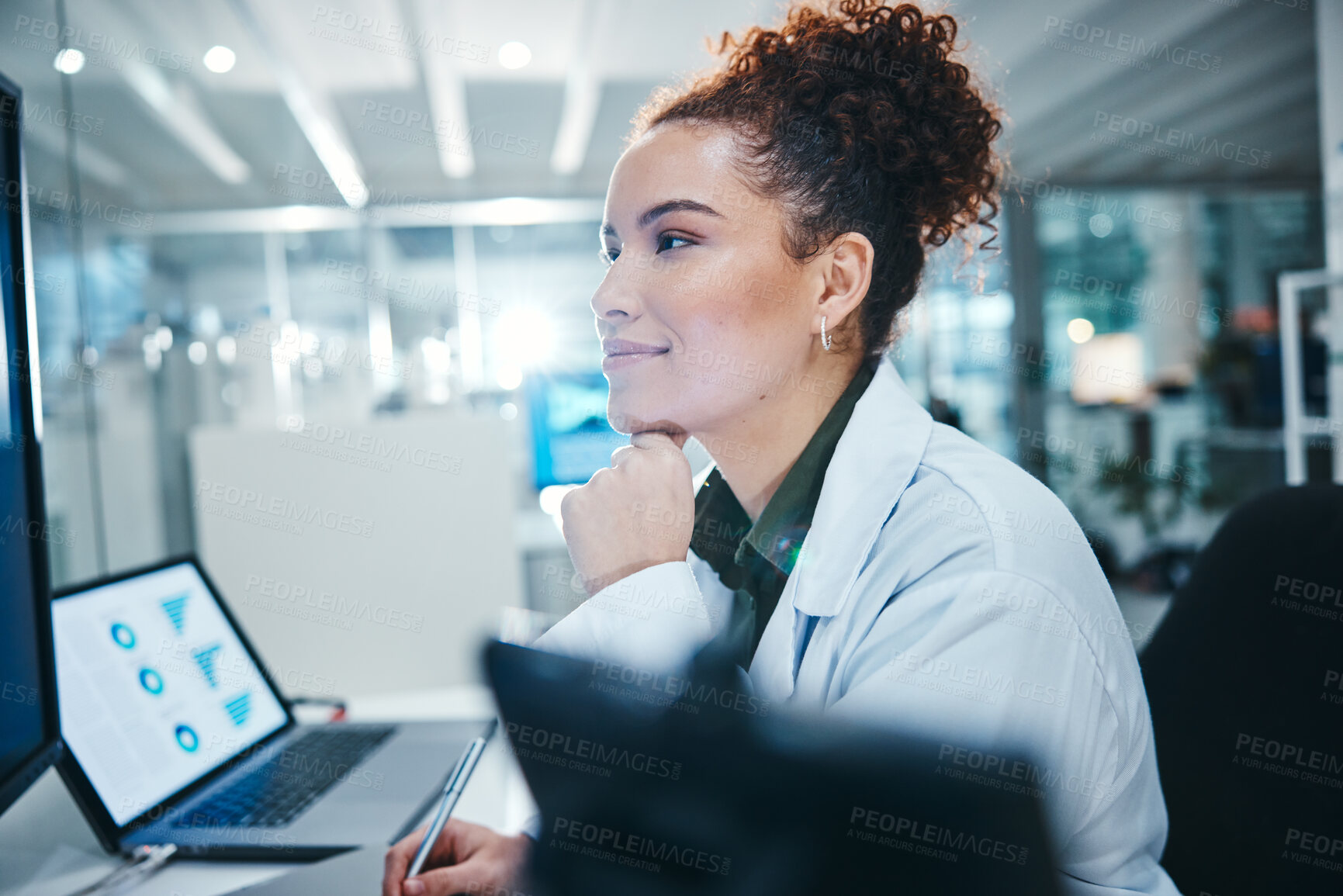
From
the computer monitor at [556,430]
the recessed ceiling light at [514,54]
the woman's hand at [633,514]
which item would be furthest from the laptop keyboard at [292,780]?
the recessed ceiling light at [514,54]

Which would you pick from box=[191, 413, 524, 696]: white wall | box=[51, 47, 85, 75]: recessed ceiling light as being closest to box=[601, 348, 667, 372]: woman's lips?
box=[191, 413, 524, 696]: white wall

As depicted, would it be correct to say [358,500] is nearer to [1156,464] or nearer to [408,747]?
[408,747]

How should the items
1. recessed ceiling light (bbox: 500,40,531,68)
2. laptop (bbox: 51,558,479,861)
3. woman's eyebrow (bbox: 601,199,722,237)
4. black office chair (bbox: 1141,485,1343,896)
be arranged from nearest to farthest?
woman's eyebrow (bbox: 601,199,722,237)
black office chair (bbox: 1141,485,1343,896)
laptop (bbox: 51,558,479,861)
recessed ceiling light (bbox: 500,40,531,68)

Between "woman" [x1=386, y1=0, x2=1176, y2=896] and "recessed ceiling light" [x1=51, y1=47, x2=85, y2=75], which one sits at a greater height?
"recessed ceiling light" [x1=51, y1=47, x2=85, y2=75]

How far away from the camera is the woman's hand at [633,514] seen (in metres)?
0.66

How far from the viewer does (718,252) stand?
637 millimetres

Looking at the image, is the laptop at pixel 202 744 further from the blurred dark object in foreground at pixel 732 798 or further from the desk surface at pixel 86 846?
the blurred dark object in foreground at pixel 732 798

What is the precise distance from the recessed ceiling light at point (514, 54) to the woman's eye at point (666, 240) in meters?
3.49

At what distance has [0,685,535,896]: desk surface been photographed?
0.80 meters

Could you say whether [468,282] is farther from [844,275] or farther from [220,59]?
[844,275]

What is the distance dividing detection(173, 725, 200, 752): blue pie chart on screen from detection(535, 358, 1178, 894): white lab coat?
2.32ft

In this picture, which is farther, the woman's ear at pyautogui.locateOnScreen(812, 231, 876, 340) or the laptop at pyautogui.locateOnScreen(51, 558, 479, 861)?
the laptop at pyautogui.locateOnScreen(51, 558, 479, 861)

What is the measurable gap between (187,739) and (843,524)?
888 millimetres

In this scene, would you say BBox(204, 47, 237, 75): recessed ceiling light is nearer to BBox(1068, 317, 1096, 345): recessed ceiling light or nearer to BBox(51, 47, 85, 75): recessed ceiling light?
BBox(51, 47, 85, 75): recessed ceiling light
